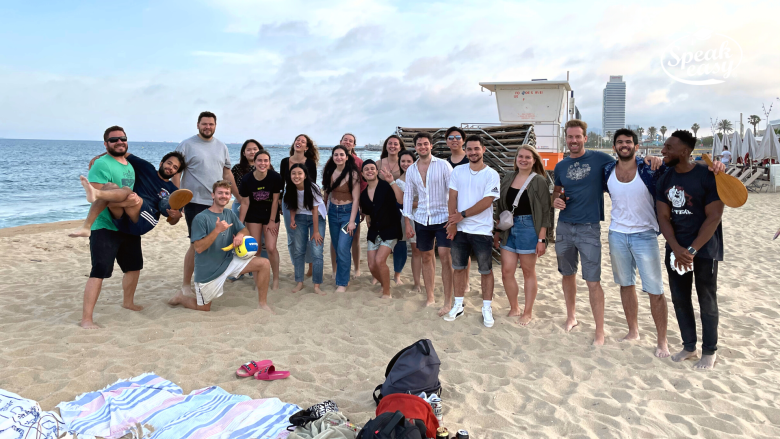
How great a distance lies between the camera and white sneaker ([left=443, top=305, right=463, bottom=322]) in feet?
16.8

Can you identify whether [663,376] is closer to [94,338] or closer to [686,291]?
[686,291]

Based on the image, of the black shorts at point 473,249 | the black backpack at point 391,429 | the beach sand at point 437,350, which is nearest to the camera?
the black backpack at point 391,429

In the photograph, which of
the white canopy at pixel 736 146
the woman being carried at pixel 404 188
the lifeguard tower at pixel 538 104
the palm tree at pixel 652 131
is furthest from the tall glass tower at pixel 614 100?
the woman being carried at pixel 404 188

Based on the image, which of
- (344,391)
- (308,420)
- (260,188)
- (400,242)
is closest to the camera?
(308,420)

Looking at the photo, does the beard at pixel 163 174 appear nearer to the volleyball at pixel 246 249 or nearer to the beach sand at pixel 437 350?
the volleyball at pixel 246 249

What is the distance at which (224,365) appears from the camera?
3971 mm

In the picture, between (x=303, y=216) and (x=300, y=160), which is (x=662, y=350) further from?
(x=300, y=160)

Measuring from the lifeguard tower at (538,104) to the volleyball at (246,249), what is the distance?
27.1 ft

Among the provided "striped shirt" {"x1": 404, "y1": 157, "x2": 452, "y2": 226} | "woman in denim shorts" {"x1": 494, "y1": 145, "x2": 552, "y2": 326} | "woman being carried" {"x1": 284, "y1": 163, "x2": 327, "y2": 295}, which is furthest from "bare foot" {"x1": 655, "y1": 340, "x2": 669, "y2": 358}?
"woman being carried" {"x1": 284, "y1": 163, "x2": 327, "y2": 295}

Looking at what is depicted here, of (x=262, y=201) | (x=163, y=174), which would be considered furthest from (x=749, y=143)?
(x=163, y=174)

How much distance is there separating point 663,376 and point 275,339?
342 centimetres

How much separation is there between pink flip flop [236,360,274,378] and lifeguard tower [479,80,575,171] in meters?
9.41

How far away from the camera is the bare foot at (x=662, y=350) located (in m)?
4.15

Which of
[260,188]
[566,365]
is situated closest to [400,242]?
[260,188]
